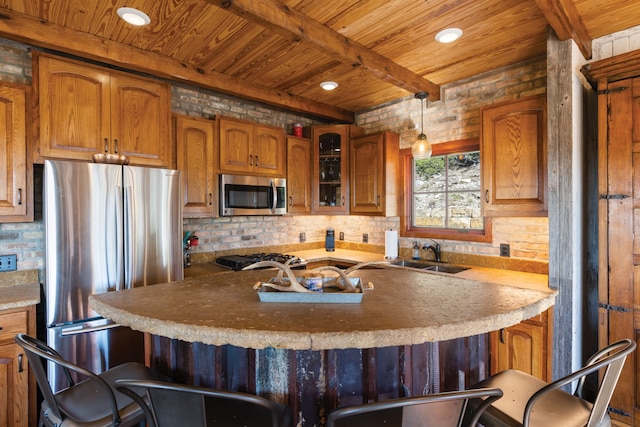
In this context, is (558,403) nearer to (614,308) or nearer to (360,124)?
(614,308)

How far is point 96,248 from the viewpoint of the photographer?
214cm

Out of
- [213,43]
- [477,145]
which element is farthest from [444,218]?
[213,43]

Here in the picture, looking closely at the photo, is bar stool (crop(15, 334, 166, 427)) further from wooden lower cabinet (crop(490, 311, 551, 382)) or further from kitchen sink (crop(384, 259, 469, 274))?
kitchen sink (crop(384, 259, 469, 274))

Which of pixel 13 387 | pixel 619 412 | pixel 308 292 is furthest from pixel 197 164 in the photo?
pixel 619 412

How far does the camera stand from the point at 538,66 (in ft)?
8.89

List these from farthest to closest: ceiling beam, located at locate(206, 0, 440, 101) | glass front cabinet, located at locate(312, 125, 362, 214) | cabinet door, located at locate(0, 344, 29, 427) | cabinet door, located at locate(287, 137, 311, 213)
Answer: glass front cabinet, located at locate(312, 125, 362, 214) < cabinet door, located at locate(287, 137, 311, 213) < cabinet door, located at locate(0, 344, 29, 427) < ceiling beam, located at locate(206, 0, 440, 101)

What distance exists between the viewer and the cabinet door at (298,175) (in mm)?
3611

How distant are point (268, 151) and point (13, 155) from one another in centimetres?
192

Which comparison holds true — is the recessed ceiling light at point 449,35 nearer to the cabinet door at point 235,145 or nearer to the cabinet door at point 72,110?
the cabinet door at point 235,145

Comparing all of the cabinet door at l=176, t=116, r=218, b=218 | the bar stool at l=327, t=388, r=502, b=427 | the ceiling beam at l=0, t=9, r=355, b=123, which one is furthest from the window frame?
the bar stool at l=327, t=388, r=502, b=427

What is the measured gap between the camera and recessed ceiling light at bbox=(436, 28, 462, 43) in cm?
228

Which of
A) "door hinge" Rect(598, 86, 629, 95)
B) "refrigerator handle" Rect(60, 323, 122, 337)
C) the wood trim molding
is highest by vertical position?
the wood trim molding

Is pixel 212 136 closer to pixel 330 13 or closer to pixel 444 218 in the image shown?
pixel 330 13

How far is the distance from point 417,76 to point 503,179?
121 cm
